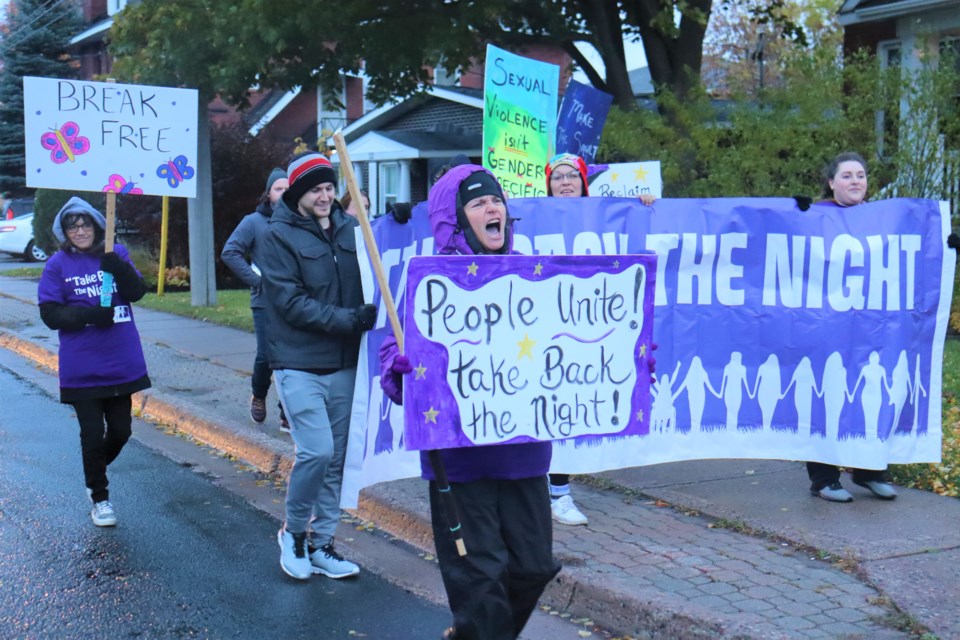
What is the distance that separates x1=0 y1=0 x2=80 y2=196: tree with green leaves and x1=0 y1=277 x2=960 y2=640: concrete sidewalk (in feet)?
122

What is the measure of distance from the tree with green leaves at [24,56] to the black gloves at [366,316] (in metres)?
38.7

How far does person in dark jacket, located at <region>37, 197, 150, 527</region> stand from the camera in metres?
6.00

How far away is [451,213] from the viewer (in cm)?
383

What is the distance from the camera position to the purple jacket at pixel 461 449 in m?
3.80

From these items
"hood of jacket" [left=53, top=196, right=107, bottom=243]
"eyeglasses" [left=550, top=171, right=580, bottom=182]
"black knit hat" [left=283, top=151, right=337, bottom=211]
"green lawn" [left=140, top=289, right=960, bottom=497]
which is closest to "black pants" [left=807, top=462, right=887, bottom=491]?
"green lawn" [left=140, top=289, right=960, bottom=497]

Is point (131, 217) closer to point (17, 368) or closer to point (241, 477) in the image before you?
point (17, 368)

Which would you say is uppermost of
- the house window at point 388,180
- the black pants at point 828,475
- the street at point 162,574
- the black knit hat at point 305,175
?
the house window at point 388,180

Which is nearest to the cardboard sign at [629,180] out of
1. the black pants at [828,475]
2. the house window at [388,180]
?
the black pants at [828,475]

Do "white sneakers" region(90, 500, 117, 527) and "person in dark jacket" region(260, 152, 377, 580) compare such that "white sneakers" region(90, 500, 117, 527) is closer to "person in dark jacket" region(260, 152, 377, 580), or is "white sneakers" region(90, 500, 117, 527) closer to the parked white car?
"person in dark jacket" region(260, 152, 377, 580)

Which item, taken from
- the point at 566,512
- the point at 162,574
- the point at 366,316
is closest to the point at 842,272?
the point at 566,512

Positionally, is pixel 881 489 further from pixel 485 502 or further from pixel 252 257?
pixel 252 257

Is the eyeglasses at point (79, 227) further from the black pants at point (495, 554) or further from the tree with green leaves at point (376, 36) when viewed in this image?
the tree with green leaves at point (376, 36)

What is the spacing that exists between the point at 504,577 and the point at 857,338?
3.25 m

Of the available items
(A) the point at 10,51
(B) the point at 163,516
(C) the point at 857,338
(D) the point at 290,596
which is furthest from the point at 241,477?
(A) the point at 10,51
